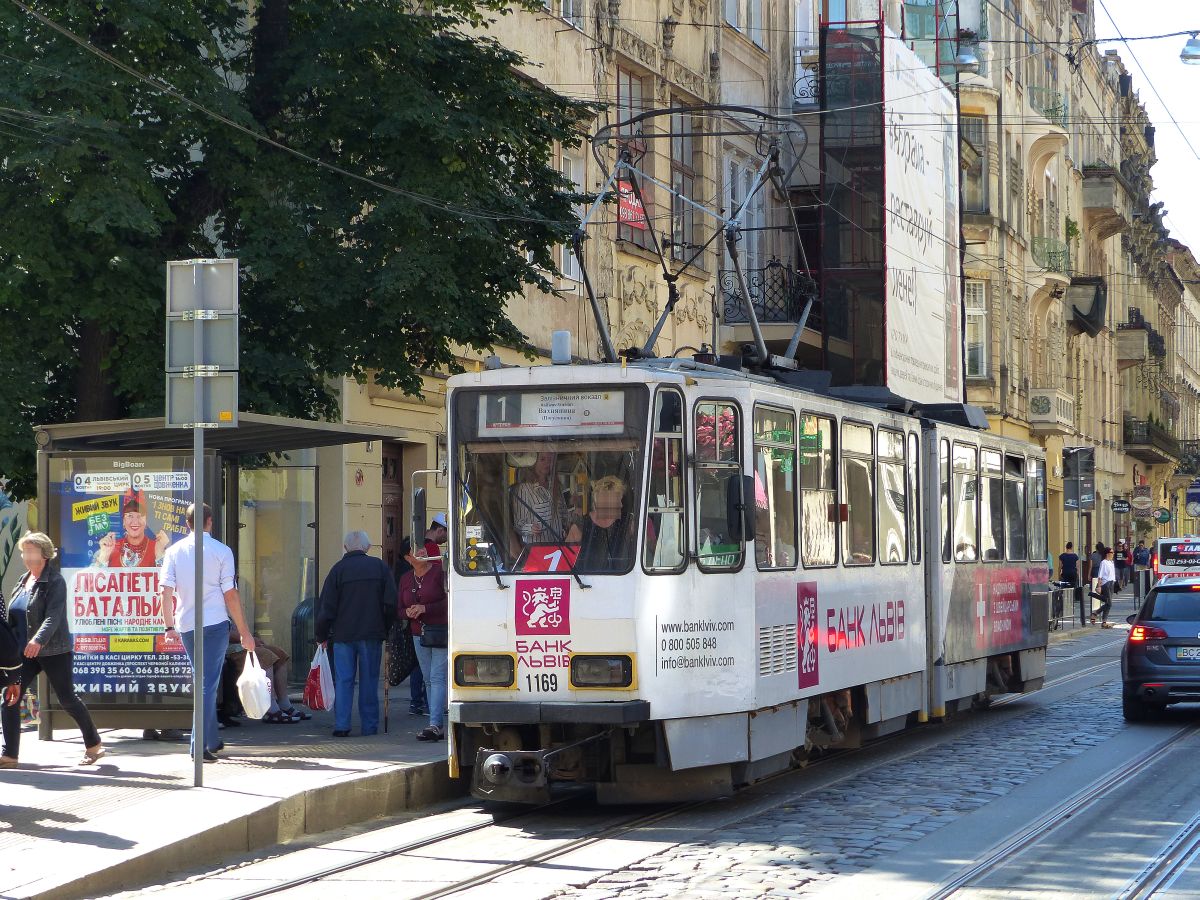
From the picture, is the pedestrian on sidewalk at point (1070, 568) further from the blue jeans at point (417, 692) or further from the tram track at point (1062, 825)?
the tram track at point (1062, 825)

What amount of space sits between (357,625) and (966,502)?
630cm

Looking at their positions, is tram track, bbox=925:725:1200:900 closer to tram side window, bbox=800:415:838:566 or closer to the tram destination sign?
tram side window, bbox=800:415:838:566

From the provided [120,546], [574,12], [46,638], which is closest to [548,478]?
[46,638]

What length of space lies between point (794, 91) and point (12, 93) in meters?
24.9

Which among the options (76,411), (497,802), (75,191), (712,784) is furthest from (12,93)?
(712,784)

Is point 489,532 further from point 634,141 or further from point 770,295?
point 770,295

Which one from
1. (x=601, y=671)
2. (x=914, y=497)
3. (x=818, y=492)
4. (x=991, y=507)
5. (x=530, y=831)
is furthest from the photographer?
(x=991, y=507)

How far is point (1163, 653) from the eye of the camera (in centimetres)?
1756

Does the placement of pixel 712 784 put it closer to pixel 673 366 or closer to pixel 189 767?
pixel 673 366

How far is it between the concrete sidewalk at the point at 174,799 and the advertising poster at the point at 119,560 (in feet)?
1.74

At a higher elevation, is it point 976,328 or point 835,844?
point 976,328

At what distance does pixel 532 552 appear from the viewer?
11.7 metres

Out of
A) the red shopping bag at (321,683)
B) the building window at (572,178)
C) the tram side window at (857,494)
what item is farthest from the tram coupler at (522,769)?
the building window at (572,178)

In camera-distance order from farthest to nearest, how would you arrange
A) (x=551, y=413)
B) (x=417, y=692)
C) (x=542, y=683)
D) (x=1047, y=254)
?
1. (x=1047, y=254)
2. (x=417, y=692)
3. (x=551, y=413)
4. (x=542, y=683)
